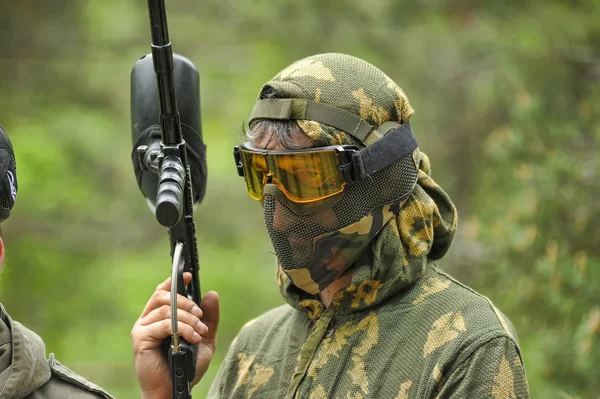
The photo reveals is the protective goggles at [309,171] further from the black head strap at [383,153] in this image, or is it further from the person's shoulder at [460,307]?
the person's shoulder at [460,307]

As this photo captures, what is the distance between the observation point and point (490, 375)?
2514 mm

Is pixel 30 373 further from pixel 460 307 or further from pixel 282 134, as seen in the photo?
pixel 460 307

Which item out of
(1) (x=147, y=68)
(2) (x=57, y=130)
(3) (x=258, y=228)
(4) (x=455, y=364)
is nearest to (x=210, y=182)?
(3) (x=258, y=228)

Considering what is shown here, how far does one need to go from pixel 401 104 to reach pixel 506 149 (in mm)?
3266

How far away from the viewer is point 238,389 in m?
3.14

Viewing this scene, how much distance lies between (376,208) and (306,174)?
0.92 feet

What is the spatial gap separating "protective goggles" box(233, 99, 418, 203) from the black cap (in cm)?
83

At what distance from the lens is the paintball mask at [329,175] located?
282cm

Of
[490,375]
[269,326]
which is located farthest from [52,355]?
[490,375]

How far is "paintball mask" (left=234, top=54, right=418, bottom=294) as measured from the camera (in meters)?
2.82

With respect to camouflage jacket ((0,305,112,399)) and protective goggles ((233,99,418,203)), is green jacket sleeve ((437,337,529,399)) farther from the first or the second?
camouflage jacket ((0,305,112,399))

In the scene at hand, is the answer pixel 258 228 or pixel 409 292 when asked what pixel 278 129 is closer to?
pixel 409 292

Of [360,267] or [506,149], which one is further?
[506,149]

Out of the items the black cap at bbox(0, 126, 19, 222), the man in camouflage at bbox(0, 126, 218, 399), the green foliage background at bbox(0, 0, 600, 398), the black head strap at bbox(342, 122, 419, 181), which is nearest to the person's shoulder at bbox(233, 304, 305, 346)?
the man in camouflage at bbox(0, 126, 218, 399)
